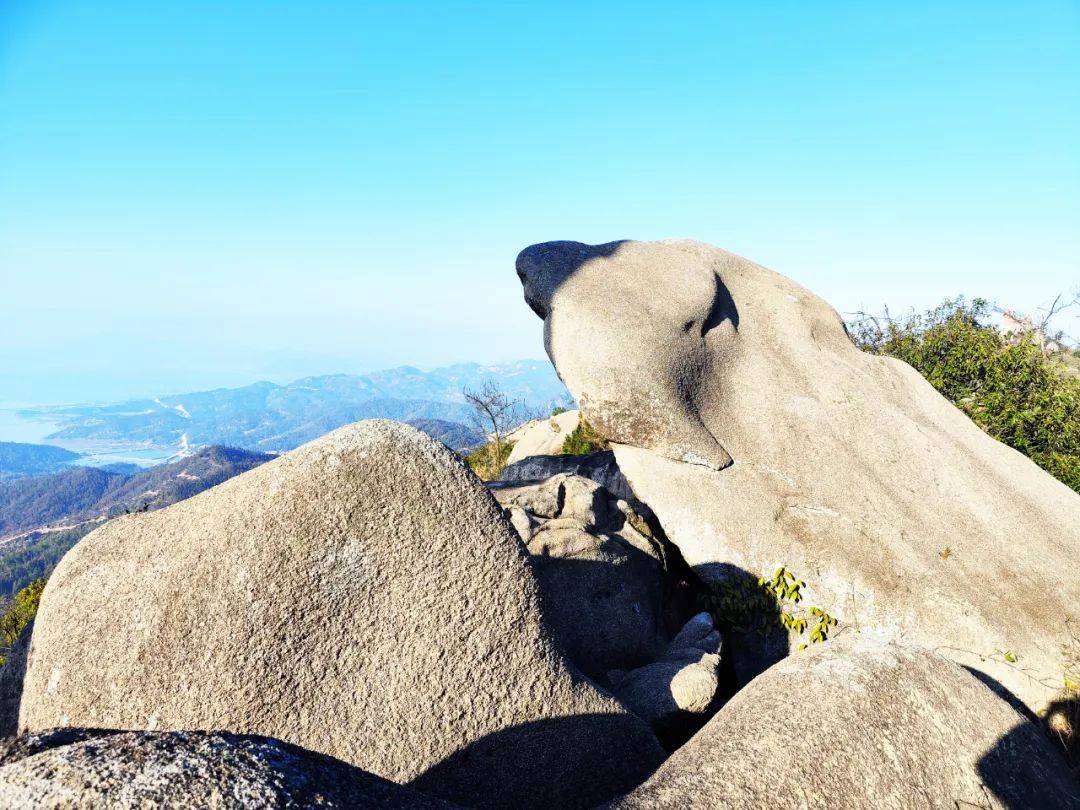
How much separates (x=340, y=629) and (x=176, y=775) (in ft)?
5.68

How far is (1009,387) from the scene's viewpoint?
1334cm

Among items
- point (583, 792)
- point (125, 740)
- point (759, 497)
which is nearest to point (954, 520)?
point (759, 497)

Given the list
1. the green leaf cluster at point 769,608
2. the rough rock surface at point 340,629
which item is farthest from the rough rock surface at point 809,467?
the rough rock surface at point 340,629

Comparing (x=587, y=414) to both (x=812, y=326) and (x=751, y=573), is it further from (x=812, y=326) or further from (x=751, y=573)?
(x=812, y=326)

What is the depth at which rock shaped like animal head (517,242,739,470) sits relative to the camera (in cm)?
817

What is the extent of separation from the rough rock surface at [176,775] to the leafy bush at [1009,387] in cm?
1463

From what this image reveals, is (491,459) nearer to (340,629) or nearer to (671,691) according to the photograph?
(671,691)

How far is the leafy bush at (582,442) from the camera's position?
14906 mm

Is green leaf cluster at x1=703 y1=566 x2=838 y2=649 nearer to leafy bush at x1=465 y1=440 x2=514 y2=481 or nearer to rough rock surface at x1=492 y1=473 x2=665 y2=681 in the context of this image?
rough rock surface at x1=492 y1=473 x2=665 y2=681

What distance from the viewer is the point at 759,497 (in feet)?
26.2

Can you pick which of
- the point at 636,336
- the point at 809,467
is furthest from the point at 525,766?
the point at 809,467

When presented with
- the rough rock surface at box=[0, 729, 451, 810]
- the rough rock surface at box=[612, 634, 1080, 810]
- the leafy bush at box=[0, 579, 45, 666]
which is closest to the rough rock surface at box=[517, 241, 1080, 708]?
the rough rock surface at box=[612, 634, 1080, 810]

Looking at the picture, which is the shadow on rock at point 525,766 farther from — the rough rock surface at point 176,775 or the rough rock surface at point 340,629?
the rough rock surface at point 176,775

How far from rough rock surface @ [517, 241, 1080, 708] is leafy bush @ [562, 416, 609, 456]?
5.81 metres
